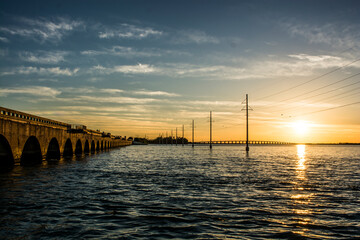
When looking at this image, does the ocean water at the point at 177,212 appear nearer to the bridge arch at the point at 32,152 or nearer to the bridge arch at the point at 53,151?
the bridge arch at the point at 32,152

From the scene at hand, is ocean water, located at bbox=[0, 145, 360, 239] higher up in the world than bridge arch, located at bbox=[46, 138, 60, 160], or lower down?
lower down

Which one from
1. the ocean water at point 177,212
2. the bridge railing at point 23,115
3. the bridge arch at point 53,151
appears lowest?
the ocean water at point 177,212

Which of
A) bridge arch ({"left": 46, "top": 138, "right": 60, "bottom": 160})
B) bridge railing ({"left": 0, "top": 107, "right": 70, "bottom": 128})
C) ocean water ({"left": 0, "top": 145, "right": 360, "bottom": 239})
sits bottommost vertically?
ocean water ({"left": 0, "top": 145, "right": 360, "bottom": 239})

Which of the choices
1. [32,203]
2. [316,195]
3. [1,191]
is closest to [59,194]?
[32,203]

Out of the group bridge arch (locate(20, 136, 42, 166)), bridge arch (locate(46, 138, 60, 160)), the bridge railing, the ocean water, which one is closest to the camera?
the ocean water

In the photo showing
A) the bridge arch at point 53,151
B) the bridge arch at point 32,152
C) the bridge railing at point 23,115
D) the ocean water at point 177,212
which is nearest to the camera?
the ocean water at point 177,212

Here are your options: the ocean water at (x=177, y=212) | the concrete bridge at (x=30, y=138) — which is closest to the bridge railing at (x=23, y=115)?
the concrete bridge at (x=30, y=138)

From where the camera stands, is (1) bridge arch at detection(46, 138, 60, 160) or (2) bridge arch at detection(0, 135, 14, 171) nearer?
(2) bridge arch at detection(0, 135, 14, 171)

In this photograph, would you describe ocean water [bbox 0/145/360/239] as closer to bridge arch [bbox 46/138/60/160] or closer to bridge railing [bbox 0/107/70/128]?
bridge railing [bbox 0/107/70/128]

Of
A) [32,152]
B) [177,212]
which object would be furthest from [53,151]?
[177,212]

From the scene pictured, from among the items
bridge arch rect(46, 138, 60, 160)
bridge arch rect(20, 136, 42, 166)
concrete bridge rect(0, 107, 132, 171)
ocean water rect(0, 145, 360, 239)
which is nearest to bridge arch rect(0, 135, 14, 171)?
concrete bridge rect(0, 107, 132, 171)

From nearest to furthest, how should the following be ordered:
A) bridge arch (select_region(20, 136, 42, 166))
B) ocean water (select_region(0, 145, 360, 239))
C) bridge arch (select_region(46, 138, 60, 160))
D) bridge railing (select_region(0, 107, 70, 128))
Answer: ocean water (select_region(0, 145, 360, 239)) → bridge railing (select_region(0, 107, 70, 128)) → bridge arch (select_region(20, 136, 42, 166)) → bridge arch (select_region(46, 138, 60, 160))

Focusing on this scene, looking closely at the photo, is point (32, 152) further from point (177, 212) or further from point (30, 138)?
point (177, 212)

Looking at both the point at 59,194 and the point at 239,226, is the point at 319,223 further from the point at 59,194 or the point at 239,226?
the point at 59,194
